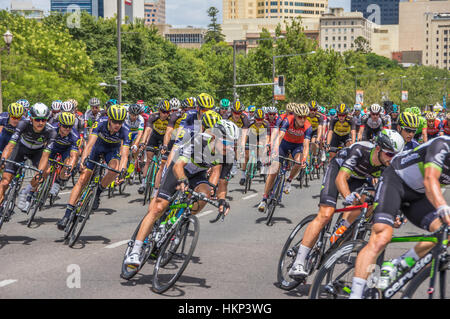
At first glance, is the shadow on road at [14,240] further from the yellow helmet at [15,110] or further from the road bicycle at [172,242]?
the road bicycle at [172,242]

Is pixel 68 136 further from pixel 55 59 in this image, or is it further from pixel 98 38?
pixel 98 38

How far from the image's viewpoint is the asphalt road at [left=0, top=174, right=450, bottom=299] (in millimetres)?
7031

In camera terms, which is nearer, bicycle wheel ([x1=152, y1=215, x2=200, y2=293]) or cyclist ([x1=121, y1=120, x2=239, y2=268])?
bicycle wheel ([x1=152, y1=215, x2=200, y2=293])

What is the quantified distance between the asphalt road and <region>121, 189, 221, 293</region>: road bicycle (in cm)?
16

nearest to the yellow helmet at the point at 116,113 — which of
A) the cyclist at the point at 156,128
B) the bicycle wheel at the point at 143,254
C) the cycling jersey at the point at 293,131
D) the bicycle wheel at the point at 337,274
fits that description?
the bicycle wheel at the point at 143,254

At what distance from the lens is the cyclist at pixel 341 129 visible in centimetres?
1738

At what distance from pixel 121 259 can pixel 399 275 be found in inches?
175

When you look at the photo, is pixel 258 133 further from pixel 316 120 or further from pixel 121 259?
pixel 121 259

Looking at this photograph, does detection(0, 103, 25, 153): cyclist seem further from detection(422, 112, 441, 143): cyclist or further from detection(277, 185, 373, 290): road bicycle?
detection(422, 112, 441, 143): cyclist

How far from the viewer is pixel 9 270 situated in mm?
8008

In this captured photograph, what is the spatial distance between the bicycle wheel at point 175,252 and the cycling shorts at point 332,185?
4.81 feet

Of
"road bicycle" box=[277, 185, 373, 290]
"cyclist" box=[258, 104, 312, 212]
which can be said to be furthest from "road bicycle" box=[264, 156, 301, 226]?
"road bicycle" box=[277, 185, 373, 290]
